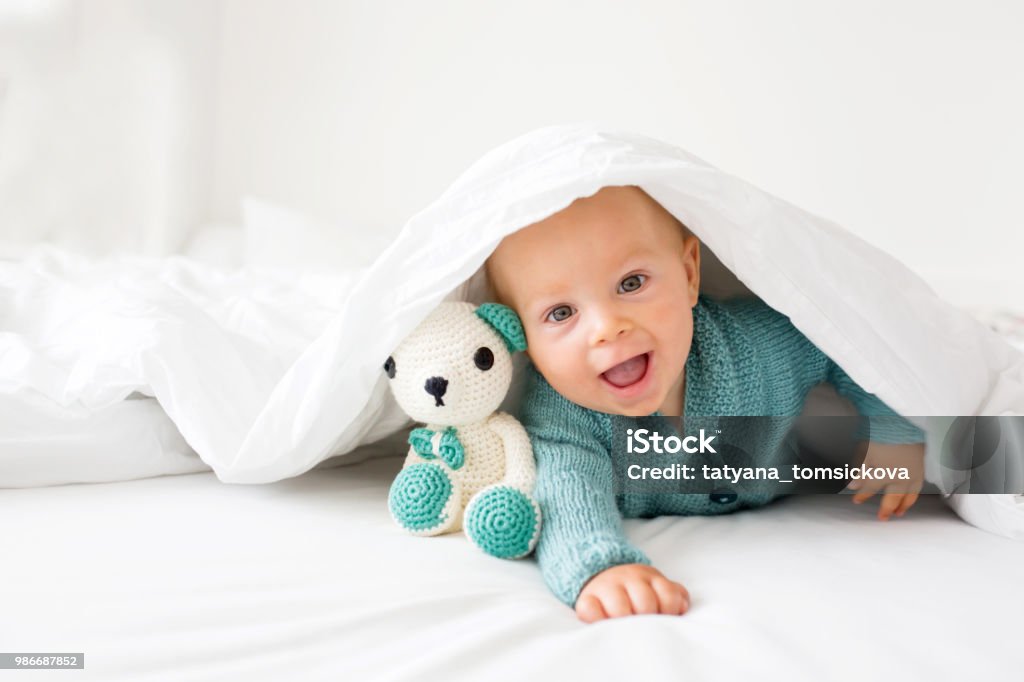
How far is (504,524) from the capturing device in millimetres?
777

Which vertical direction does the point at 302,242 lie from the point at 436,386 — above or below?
below

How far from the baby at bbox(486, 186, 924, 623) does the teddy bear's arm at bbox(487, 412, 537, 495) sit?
13 millimetres

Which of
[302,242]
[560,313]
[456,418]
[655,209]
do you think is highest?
[655,209]

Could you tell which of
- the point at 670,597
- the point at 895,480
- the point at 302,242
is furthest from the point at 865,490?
the point at 302,242

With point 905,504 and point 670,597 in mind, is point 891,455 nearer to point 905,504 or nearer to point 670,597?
point 905,504

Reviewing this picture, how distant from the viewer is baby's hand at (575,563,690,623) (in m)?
0.66

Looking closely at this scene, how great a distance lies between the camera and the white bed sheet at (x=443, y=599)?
0.57 m

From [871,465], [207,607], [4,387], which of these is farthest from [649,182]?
[4,387]

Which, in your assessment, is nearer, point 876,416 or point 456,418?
point 456,418

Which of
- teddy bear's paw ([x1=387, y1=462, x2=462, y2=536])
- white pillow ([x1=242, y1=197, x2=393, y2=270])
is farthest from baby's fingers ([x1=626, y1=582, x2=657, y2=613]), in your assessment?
white pillow ([x1=242, y1=197, x2=393, y2=270])

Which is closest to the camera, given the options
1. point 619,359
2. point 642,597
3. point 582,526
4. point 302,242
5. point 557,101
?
point 642,597

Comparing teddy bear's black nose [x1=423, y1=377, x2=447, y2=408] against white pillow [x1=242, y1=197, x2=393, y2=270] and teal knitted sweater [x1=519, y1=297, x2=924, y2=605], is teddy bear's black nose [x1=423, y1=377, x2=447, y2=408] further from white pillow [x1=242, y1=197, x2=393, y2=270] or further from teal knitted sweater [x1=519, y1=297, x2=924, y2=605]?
white pillow [x1=242, y1=197, x2=393, y2=270]

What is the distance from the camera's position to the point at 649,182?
2.80 ft

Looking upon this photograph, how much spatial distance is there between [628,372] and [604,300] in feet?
0.26
